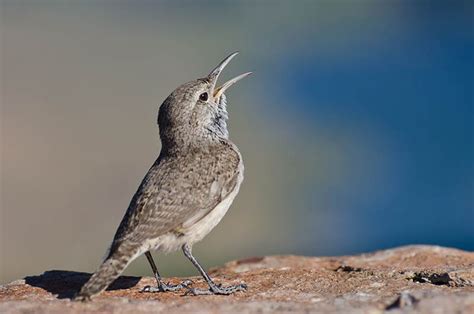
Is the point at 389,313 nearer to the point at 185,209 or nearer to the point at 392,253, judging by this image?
the point at 185,209

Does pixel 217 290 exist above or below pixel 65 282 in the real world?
below

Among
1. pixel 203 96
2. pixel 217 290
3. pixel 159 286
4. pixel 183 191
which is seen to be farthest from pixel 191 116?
pixel 217 290

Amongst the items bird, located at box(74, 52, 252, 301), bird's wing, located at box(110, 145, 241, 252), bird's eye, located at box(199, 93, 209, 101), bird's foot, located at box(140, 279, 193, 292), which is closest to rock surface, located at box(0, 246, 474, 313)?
bird's foot, located at box(140, 279, 193, 292)

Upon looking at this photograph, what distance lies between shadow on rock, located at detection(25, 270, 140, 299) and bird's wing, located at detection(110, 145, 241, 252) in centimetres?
72

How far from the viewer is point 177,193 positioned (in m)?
7.73

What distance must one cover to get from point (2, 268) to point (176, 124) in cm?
1923

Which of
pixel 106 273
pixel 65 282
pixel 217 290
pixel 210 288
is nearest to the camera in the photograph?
pixel 106 273

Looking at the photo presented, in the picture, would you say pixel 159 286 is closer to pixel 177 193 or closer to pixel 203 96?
pixel 177 193

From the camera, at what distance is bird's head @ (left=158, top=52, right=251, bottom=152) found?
336 inches

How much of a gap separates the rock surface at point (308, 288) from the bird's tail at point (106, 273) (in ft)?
0.31

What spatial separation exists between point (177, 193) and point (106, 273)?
1.07m

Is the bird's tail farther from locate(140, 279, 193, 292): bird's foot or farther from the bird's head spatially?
the bird's head

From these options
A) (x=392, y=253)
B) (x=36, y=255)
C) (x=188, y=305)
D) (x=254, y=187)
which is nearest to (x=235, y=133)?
(x=254, y=187)

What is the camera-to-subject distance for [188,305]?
6832mm
